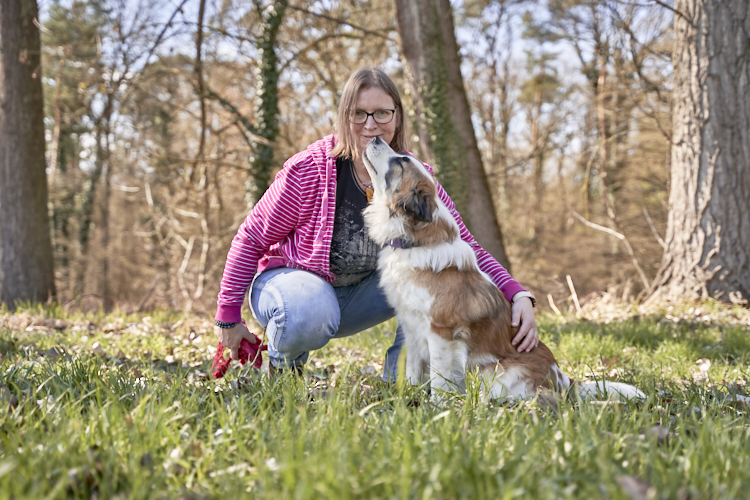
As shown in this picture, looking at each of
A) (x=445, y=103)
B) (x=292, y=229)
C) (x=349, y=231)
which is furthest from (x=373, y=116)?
(x=445, y=103)

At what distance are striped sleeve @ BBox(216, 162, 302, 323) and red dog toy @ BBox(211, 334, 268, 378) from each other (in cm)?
19

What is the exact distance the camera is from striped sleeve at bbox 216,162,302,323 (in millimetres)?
2990

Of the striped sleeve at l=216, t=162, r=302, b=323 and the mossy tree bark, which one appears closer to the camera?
the striped sleeve at l=216, t=162, r=302, b=323

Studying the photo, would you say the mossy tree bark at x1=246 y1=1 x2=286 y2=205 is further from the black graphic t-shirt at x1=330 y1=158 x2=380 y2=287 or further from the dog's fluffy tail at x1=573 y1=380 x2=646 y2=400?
the dog's fluffy tail at x1=573 y1=380 x2=646 y2=400

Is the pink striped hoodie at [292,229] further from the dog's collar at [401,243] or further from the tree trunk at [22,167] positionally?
the tree trunk at [22,167]

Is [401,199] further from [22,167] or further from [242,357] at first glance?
[22,167]

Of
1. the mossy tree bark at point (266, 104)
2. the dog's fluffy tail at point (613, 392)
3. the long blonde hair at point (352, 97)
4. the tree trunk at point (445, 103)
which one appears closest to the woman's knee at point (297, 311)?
the long blonde hair at point (352, 97)

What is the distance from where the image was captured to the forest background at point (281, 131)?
870 cm

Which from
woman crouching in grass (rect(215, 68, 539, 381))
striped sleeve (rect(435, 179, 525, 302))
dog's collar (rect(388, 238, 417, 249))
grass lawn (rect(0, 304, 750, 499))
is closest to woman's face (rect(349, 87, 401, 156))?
woman crouching in grass (rect(215, 68, 539, 381))

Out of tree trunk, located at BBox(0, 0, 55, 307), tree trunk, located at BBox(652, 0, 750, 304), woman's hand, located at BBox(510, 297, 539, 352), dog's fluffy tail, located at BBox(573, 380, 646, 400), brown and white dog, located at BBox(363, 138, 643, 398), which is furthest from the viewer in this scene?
tree trunk, located at BBox(0, 0, 55, 307)

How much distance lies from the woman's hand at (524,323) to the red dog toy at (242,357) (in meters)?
1.55

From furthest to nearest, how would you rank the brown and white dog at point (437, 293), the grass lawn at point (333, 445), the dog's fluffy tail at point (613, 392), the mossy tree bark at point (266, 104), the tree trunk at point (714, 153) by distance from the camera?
the mossy tree bark at point (266, 104) → the tree trunk at point (714, 153) → the brown and white dog at point (437, 293) → the dog's fluffy tail at point (613, 392) → the grass lawn at point (333, 445)

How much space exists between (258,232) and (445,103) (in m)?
4.09

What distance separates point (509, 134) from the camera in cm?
1891
